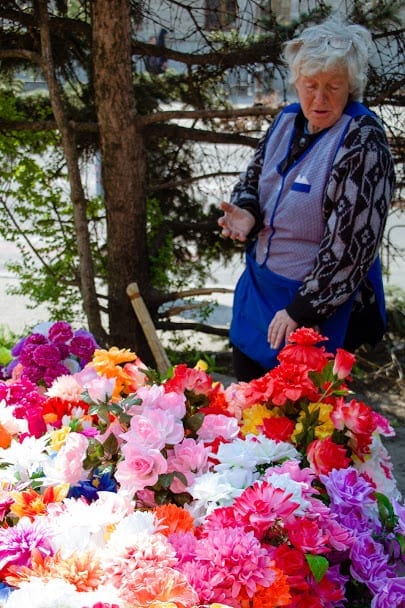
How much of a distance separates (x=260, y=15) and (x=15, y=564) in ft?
11.6

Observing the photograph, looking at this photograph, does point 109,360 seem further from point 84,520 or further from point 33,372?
point 84,520

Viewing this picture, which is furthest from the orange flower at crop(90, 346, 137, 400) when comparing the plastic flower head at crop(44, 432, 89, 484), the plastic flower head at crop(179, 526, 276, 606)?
the plastic flower head at crop(179, 526, 276, 606)

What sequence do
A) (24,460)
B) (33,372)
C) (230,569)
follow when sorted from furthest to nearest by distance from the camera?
1. (33,372)
2. (24,460)
3. (230,569)

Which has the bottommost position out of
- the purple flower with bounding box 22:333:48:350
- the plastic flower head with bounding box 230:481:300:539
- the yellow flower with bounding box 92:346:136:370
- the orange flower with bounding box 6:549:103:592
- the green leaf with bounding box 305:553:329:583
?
the green leaf with bounding box 305:553:329:583

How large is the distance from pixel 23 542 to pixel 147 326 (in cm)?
235

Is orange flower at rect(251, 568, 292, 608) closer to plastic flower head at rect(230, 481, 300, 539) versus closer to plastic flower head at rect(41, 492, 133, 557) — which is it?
plastic flower head at rect(230, 481, 300, 539)

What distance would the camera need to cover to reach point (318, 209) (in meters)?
1.97

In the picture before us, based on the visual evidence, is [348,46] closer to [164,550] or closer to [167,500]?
[167,500]

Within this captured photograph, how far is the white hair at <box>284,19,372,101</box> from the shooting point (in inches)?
75.4

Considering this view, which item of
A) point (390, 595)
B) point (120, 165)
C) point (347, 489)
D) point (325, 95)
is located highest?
point (325, 95)

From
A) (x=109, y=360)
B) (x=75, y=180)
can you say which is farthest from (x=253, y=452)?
(x=75, y=180)

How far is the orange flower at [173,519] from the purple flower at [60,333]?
37.7 inches

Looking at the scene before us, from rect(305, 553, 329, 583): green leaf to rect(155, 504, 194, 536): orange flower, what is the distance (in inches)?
7.9

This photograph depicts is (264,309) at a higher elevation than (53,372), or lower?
higher
